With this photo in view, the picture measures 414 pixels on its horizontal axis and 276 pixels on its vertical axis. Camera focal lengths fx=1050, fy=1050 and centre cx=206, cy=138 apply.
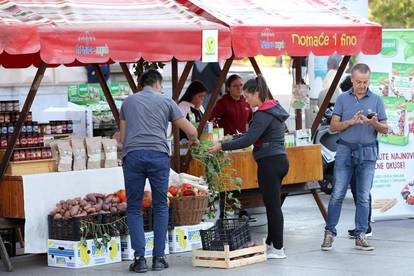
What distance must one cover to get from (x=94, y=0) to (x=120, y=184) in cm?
188

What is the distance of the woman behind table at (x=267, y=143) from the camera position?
977cm

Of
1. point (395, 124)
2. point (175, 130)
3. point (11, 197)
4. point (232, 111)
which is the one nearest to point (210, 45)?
point (175, 130)

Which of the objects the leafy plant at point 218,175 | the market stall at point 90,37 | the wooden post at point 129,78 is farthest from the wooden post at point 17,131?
the leafy plant at point 218,175


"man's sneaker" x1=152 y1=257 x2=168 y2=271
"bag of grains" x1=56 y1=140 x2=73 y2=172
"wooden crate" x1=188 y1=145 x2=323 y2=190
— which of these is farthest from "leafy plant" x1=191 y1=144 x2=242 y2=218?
"man's sneaker" x1=152 y1=257 x2=168 y2=271

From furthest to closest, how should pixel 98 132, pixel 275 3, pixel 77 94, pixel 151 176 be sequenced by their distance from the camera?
pixel 77 94 → pixel 98 132 → pixel 275 3 → pixel 151 176

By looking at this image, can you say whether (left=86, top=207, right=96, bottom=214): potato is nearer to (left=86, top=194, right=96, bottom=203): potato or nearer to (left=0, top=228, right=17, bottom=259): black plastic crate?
(left=86, top=194, right=96, bottom=203): potato

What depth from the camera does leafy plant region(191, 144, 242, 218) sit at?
10.6 meters

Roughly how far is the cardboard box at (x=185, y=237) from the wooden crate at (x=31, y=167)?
1.36 m

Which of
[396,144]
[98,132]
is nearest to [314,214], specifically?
[396,144]

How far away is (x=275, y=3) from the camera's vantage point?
470 inches

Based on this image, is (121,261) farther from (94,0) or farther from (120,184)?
(94,0)

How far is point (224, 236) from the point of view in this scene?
9688mm

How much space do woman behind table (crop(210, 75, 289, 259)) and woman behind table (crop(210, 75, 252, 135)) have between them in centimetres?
246

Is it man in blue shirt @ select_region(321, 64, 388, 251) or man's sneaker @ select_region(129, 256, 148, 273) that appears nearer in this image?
man's sneaker @ select_region(129, 256, 148, 273)
